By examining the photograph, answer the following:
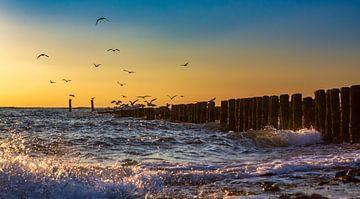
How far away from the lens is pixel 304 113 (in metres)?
17.7

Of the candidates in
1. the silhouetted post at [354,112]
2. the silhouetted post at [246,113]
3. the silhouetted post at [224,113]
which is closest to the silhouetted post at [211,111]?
the silhouetted post at [224,113]

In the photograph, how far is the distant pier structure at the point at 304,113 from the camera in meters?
15.1

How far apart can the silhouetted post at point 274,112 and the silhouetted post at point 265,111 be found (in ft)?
1.17

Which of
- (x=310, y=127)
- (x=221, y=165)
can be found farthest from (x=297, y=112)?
(x=221, y=165)

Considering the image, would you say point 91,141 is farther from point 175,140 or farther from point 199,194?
point 199,194

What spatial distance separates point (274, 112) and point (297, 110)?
5.81 ft

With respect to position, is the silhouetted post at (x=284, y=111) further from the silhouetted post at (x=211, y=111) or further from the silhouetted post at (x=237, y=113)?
the silhouetted post at (x=211, y=111)

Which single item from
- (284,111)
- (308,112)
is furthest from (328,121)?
(284,111)

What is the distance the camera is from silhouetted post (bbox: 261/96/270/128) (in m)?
20.2

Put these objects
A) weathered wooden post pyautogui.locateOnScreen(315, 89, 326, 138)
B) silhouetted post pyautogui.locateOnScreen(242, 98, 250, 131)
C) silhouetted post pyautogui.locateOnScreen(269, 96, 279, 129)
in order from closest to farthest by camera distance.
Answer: weathered wooden post pyautogui.locateOnScreen(315, 89, 326, 138) < silhouetted post pyautogui.locateOnScreen(269, 96, 279, 129) < silhouetted post pyautogui.locateOnScreen(242, 98, 250, 131)

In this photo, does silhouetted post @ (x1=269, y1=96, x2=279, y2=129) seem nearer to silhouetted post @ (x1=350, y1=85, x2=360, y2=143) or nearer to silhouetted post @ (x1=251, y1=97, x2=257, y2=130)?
silhouetted post @ (x1=251, y1=97, x2=257, y2=130)

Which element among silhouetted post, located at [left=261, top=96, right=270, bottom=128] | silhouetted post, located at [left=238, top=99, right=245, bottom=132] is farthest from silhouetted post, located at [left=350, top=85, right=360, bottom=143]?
silhouetted post, located at [left=238, top=99, right=245, bottom=132]

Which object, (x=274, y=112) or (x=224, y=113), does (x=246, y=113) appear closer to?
(x=274, y=112)

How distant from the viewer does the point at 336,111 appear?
15773 millimetres
